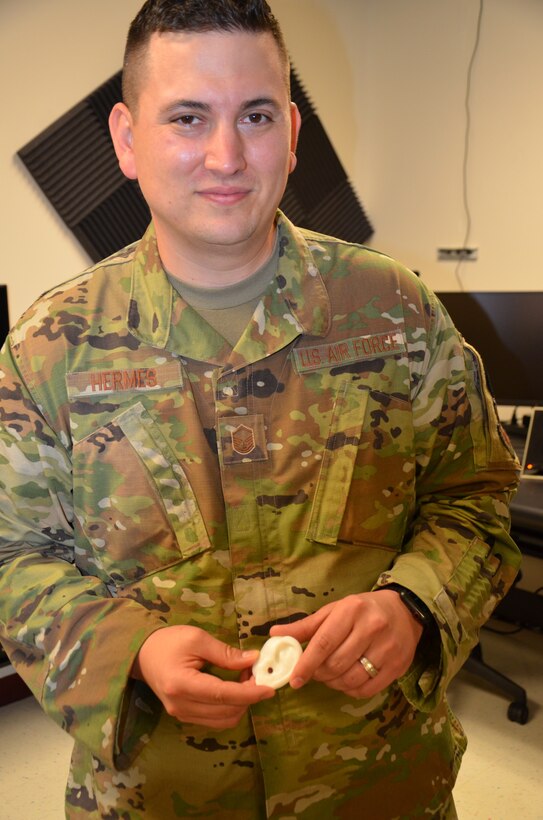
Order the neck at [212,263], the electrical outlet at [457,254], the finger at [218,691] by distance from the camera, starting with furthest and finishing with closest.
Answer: the electrical outlet at [457,254], the neck at [212,263], the finger at [218,691]

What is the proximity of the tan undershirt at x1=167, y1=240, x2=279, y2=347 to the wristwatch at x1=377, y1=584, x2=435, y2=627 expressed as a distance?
404 millimetres

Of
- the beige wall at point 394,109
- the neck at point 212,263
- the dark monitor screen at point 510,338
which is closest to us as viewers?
the neck at point 212,263

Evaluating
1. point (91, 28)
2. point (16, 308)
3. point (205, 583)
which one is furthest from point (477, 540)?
point (91, 28)

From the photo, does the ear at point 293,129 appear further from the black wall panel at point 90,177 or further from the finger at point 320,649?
the black wall panel at point 90,177

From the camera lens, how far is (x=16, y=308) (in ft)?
10.4

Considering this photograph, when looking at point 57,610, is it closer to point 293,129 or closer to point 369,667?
point 369,667

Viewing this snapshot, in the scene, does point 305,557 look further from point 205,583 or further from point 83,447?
point 83,447

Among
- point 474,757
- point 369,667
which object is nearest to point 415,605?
point 369,667

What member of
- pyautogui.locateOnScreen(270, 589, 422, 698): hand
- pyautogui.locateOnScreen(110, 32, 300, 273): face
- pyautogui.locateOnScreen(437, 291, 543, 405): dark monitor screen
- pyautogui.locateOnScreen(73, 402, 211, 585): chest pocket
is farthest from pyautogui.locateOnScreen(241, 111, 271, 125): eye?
pyautogui.locateOnScreen(437, 291, 543, 405): dark monitor screen

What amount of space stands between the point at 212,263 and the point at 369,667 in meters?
0.57

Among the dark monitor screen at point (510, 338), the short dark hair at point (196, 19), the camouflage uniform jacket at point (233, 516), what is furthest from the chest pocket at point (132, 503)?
the dark monitor screen at point (510, 338)

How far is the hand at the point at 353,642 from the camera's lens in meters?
0.93

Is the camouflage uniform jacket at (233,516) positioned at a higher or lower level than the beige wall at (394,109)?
lower

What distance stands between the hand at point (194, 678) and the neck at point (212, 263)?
48 cm
